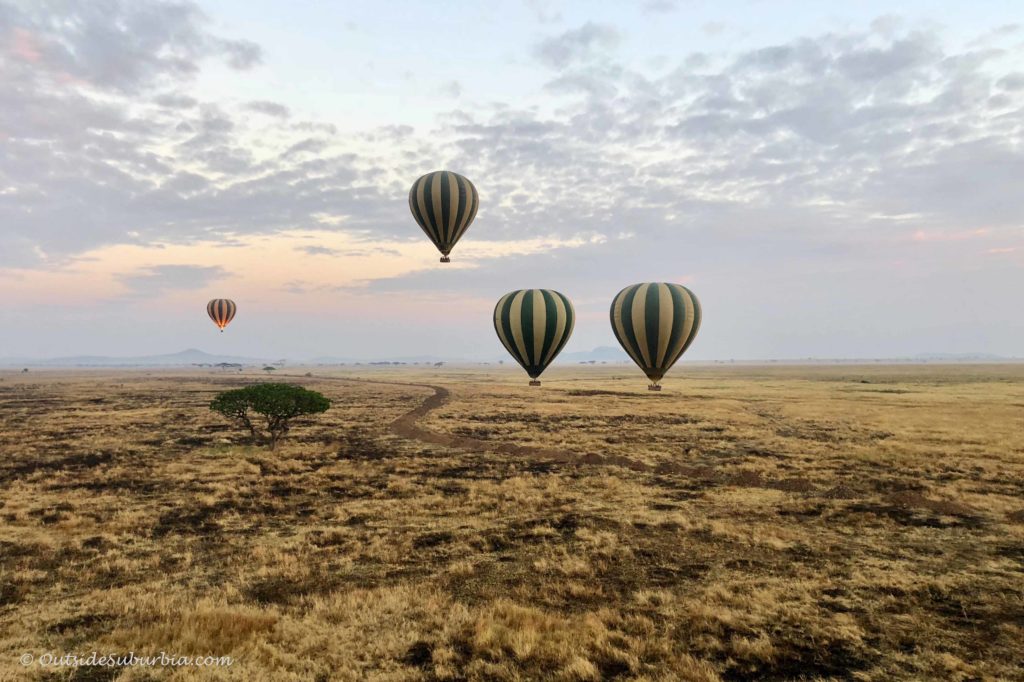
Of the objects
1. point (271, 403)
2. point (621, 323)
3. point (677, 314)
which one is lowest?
point (271, 403)

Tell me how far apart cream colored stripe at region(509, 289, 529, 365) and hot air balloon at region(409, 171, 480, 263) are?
708cm

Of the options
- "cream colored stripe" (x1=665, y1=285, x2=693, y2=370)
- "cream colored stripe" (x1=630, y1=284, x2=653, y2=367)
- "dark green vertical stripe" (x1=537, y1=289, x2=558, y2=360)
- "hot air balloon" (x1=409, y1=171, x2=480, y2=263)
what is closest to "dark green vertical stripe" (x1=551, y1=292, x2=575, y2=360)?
"dark green vertical stripe" (x1=537, y1=289, x2=558, y2=360)

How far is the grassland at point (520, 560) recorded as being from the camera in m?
11.7

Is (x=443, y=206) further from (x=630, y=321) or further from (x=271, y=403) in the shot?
(x=271, y=403)

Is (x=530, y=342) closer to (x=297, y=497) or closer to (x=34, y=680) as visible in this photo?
(x=297, y=497)

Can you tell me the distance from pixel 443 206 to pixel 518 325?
10851 millimetres

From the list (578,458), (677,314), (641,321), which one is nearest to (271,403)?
(578,458)

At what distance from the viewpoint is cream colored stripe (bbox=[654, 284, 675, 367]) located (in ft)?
94.5

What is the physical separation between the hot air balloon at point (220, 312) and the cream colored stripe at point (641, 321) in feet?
272

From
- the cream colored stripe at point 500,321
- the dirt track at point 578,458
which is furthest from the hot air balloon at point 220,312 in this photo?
the cream colored stripe at point 500,321

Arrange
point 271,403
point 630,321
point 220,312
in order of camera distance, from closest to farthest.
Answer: point 630,321
point 271,403
point 220,312

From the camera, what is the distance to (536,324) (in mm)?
32625

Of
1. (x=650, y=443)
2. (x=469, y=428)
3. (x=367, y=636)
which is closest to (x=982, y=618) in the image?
(x=367, y=636)

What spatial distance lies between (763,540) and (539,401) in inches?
2348
